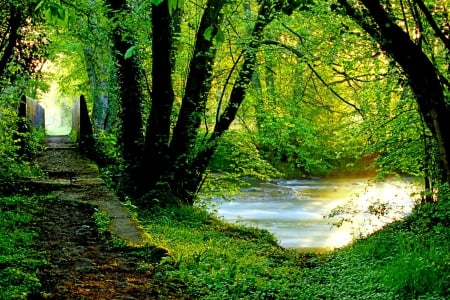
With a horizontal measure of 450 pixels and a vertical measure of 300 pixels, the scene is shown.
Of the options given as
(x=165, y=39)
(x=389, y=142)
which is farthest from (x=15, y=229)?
(x=389, y=142)

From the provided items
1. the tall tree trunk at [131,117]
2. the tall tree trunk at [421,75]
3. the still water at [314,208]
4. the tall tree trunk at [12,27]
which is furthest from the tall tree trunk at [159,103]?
the tall tree trunk at [421,75]

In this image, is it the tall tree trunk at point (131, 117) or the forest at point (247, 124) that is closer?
the forest at point (247, 124)

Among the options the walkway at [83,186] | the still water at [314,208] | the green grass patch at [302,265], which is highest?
the walkway at [83,186]

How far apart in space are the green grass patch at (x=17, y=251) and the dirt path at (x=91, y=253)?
10 centimetres

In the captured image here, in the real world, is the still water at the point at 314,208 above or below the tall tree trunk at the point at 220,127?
below

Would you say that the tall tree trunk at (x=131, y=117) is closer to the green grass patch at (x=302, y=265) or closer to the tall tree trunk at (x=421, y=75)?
the green grass patch at (x=302, y=265)

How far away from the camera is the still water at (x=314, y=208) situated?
13.6 meters

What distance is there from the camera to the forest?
505 centimetres

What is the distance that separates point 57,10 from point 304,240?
1303 centimetres

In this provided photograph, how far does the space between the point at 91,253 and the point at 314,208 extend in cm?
1533

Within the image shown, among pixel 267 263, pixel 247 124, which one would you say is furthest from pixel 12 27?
pixel 247 124

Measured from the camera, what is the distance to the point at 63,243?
4.97 m

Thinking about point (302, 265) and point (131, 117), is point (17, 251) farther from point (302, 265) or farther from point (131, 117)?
point (131, 117)

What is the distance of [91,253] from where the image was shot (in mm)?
4699
